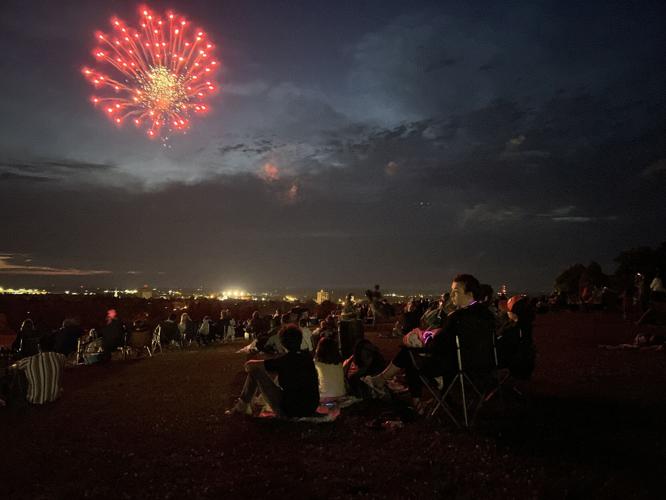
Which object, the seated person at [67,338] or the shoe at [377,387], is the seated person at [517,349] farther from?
the seated person at [67,338]

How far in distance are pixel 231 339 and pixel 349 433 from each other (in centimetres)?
1670

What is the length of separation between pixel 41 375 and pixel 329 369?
4.17m

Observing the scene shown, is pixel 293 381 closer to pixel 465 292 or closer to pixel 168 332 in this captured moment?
pixel 465 292

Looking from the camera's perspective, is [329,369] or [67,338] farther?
[67,338]

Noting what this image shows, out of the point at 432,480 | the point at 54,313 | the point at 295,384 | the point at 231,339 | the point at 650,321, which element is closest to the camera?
the point at 432,480

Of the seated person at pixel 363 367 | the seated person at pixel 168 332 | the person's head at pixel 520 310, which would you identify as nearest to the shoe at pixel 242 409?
the seated person at pixel 363 367

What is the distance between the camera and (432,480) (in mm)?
4348

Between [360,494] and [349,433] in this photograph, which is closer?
[360,494]

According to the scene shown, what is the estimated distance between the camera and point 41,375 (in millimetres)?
7496

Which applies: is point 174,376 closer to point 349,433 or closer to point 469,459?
point 349,433

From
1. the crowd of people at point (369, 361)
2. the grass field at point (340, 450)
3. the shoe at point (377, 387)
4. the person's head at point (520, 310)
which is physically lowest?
the grass field at point (340, 450)

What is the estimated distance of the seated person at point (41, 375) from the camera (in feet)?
24.5

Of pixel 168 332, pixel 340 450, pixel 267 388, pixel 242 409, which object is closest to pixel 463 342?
pixel 340 450

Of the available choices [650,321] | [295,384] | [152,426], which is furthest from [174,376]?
[650,321]
